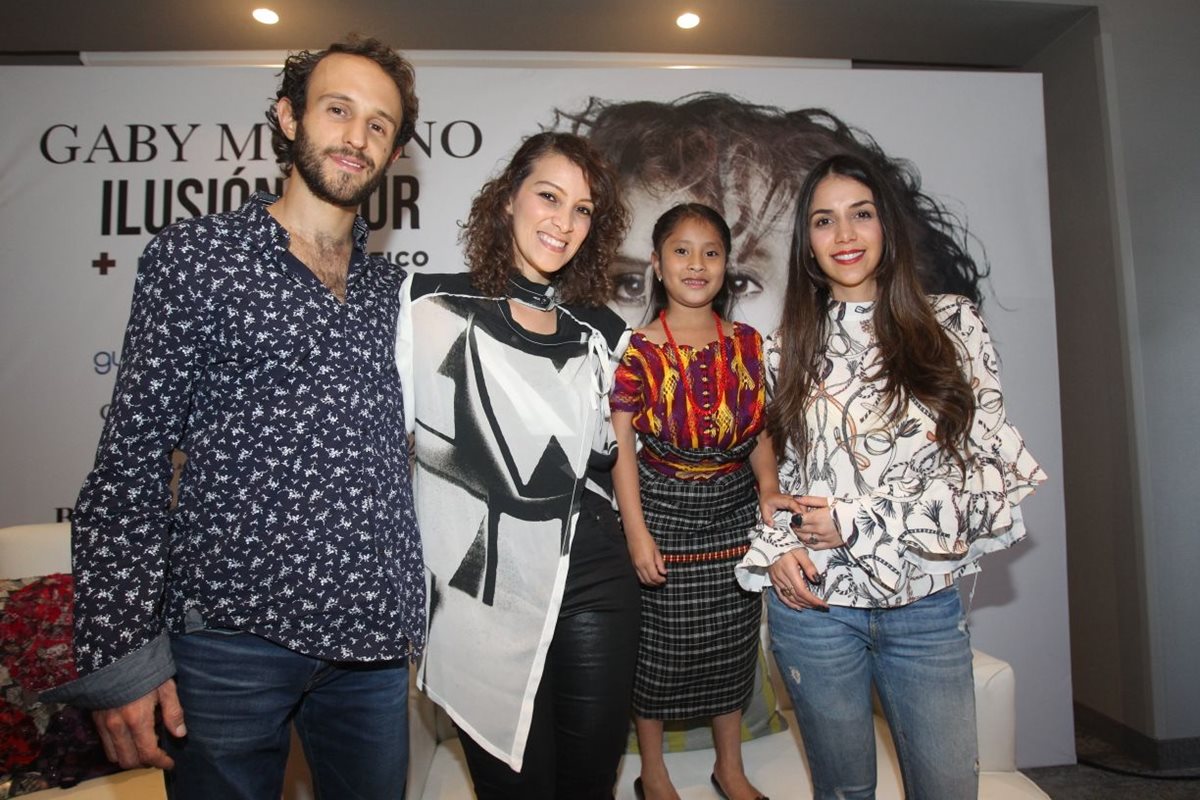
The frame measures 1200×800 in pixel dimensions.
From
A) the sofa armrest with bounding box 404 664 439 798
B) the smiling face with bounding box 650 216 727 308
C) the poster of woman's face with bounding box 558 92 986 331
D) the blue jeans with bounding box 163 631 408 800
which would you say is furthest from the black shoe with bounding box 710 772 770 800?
the poster of woman's face with bounding box 558 92 986 331

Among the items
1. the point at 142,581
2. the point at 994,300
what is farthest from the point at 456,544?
the point at 994,300

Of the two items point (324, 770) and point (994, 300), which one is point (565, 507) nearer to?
point (324, 770)

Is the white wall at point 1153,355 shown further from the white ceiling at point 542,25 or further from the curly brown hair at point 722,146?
the curly brown hair at point 722,146

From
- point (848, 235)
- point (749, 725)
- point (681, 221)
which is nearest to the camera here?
point (848, 235)

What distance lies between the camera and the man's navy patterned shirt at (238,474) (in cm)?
112

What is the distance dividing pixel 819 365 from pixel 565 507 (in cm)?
65

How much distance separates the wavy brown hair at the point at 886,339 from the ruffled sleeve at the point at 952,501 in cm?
4

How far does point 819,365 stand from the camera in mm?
1627

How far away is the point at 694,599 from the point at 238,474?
3.96ft

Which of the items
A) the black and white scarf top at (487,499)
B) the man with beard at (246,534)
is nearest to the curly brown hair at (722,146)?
the black and white scarf top at (487,499)

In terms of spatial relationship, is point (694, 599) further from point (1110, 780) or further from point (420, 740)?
point (1110, 780)

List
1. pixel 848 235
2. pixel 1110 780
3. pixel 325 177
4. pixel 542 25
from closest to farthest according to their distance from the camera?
1. pixel 325 177
2. pixel 848 235
3. pixel 1110 780
4. pixel 542 25

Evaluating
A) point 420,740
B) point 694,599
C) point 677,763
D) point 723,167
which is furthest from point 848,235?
point 420,740

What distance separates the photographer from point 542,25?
3.22 m
